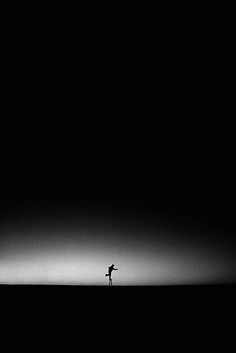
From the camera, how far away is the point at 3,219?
1.44m
